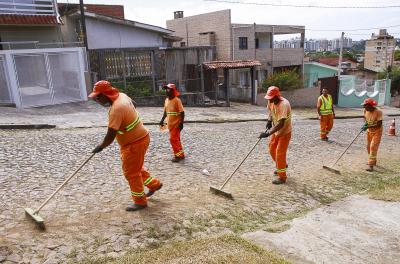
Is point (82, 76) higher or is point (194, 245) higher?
point (82, 76)

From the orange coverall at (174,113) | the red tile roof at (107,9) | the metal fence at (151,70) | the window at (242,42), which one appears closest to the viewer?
the orange coverall at (174,113)

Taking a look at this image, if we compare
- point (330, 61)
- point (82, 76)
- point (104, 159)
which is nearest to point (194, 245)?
point (104, 159)

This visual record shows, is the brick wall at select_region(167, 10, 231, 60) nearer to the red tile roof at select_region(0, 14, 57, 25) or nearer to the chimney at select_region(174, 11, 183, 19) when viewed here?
the chimney at select_region(174, 11, 183, 19)

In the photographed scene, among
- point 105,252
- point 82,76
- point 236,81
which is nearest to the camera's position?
point 105,252

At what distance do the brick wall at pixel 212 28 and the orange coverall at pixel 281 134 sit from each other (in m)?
20.1

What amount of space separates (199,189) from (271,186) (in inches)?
56.3

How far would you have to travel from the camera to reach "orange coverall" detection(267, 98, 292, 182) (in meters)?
6.34

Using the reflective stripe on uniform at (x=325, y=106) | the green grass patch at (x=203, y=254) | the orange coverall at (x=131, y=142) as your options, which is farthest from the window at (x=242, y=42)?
the green grass patch at (x=203, y=254)

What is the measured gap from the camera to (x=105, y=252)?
3809 mm

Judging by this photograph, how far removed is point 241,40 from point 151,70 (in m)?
10.5

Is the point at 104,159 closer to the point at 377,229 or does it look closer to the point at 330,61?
the point at 377,229

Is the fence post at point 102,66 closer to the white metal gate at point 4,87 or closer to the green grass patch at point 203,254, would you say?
the white metal gate at point 4,87

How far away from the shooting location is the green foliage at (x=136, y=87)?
56.3ft

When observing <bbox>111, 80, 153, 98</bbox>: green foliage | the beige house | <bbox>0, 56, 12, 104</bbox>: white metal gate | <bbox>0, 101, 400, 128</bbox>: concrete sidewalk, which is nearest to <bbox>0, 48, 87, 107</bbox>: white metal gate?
<bbox>0, 56, 12, 104</bbox>: white metal gate
